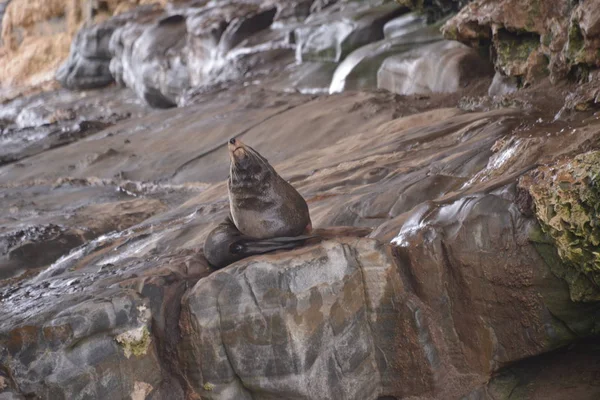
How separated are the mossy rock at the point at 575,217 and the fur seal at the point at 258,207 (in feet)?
3.91

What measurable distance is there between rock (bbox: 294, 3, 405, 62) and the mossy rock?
7788 millimetres

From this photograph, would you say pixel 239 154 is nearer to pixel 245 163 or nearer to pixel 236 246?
pixel 245 163

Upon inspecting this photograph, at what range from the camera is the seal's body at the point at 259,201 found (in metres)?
4.03

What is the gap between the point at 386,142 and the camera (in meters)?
6.64

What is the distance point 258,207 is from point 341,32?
24.6 ft

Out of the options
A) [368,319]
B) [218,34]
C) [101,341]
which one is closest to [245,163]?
[368,319]

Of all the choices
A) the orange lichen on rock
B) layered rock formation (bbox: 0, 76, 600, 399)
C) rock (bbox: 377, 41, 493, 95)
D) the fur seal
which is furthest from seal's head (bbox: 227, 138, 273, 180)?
the orange lichen on rock

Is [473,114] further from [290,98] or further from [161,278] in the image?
[290,98]

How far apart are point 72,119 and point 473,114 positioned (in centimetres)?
1085

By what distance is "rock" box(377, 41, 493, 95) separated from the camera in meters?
8.40

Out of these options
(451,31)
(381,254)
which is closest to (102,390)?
(381,254)

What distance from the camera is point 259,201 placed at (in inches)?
159

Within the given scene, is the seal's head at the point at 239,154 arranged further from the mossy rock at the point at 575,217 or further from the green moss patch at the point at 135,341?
the mossy rock at the point at 575,217

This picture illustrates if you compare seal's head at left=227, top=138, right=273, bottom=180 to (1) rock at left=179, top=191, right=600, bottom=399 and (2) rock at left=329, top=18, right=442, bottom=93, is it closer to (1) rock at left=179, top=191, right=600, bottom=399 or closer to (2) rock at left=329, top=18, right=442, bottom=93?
(1) rock at left=179, top=191, right=600, bottom=399
